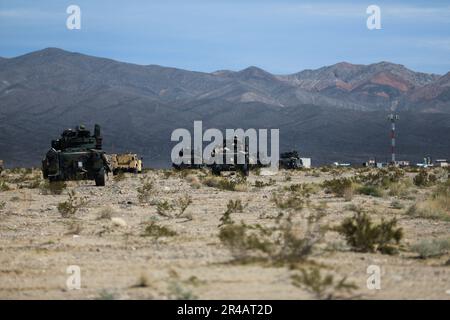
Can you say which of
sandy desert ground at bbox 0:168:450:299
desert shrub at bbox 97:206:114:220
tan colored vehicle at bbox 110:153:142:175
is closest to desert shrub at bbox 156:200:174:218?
sandy desert ground at bbox 0:168:450:299

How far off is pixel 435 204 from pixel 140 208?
6535mm

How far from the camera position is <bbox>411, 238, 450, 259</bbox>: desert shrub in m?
11.4

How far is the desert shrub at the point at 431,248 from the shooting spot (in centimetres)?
1135

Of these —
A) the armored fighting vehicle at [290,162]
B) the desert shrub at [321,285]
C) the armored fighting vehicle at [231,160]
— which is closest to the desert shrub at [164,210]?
the desert shrub at [321,285]

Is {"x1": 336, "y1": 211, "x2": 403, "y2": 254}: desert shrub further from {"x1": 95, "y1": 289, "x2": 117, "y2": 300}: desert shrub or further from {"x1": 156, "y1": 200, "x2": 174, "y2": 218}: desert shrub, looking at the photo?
{"x1": 156, "y1": 200, "x2": 174, "y2": 218}: desert shrub

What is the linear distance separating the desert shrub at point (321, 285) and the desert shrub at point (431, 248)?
303 cm

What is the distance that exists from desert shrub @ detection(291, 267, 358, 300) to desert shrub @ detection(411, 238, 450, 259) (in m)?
3.03

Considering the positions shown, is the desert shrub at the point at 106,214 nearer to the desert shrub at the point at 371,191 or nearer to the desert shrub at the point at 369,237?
the desert shrub at the point at 369,237

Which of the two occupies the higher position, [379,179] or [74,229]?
[74,229]

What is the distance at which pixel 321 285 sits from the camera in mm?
8367

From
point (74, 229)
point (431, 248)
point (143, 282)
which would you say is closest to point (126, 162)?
point (74, 229)

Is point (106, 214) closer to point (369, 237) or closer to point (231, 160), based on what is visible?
point (369, 237)

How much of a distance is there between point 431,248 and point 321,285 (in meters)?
3.52
